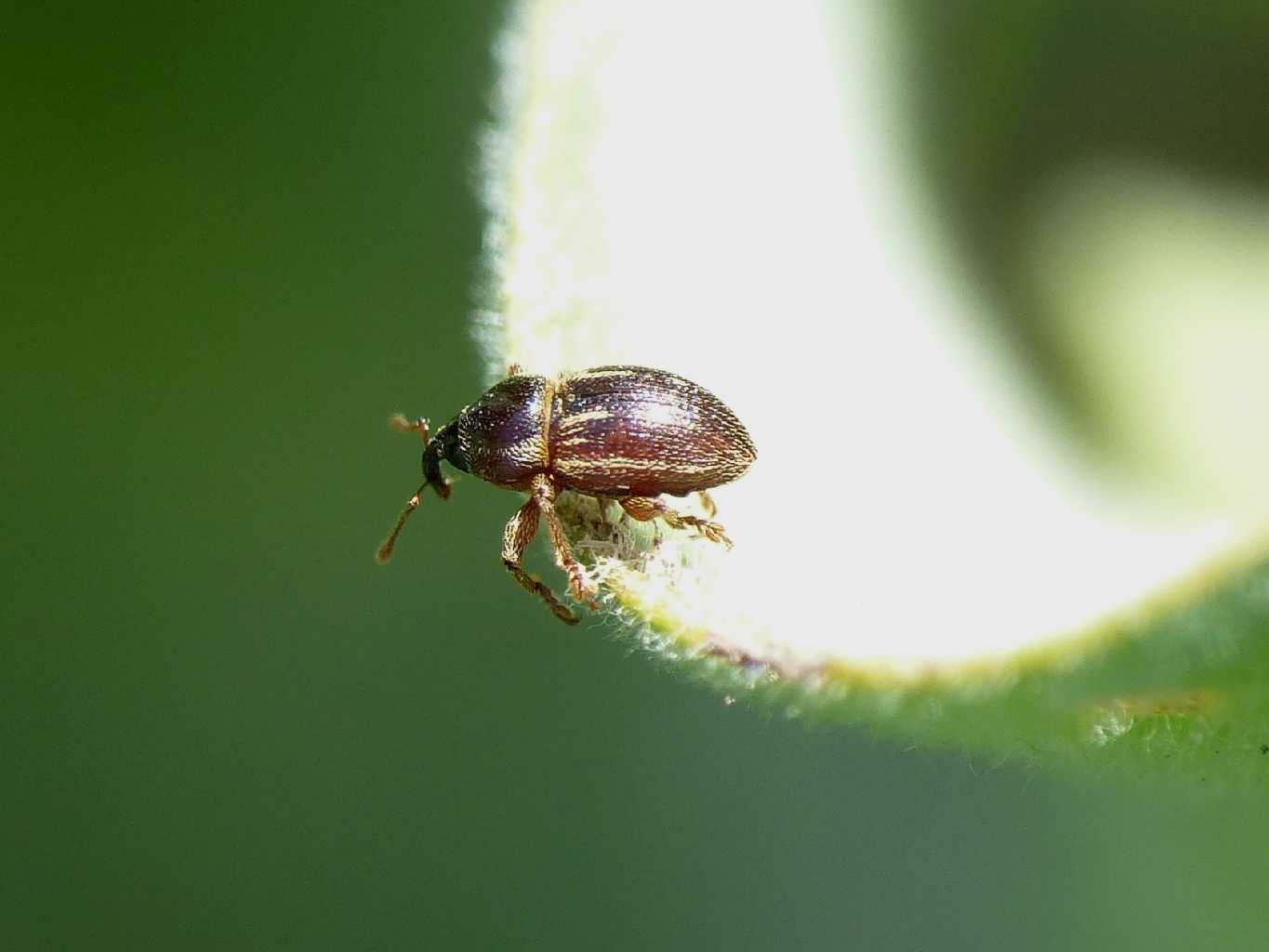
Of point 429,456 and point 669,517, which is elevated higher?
point 429,456

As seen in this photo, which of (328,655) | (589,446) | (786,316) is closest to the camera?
(786,316)

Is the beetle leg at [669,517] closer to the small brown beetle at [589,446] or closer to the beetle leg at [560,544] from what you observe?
the small brown beetle at [589,446]

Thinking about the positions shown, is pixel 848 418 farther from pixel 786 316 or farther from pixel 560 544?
pixel 560 544

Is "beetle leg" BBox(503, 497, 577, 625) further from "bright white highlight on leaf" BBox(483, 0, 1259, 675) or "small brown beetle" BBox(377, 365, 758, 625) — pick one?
"bright white highlight on leaf" BBox(483, 0, 1259, 675)

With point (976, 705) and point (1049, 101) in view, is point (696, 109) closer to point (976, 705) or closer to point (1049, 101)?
point (1049, 101)

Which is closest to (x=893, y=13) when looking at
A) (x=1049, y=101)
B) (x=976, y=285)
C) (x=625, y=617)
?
(x=1049, y=101)

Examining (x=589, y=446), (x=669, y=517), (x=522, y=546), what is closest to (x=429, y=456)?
(x=522, y=546)
